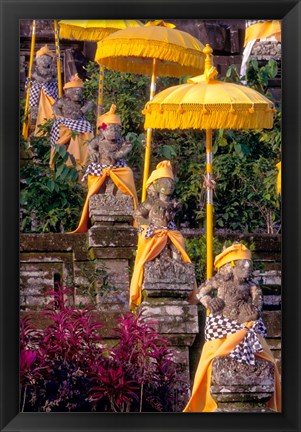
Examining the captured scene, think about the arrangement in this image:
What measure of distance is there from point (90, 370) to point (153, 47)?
2144mm

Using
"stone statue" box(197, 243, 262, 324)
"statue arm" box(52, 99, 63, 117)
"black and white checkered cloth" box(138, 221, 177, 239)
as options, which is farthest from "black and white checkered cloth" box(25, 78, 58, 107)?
"stone statue" box(197, 243, 262, 324)

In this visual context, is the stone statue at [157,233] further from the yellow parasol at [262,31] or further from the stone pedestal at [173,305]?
the yellow parasol at [262,31]

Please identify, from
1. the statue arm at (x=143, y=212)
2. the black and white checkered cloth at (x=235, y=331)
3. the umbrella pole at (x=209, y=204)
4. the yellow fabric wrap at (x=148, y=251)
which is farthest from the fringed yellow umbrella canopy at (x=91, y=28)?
the black and white checkered cloth at (x=235, y=331)

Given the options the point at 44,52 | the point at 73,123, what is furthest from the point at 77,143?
the point at 44,52

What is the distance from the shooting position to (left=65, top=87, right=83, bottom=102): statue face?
2167 centimetres

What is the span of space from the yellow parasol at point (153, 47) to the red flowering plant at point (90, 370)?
1150mm

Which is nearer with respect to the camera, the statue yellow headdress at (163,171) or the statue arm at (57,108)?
the statue yellow headdress at (163,171)

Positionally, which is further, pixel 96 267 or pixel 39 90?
pixel 39 90

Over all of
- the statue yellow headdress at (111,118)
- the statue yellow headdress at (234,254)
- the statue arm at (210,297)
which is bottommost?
the statue arm at (210,297)

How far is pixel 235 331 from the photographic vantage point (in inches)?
788

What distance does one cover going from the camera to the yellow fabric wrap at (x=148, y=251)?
67.4 ft

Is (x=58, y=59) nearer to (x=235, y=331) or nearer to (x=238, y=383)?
(x=235, y=331)

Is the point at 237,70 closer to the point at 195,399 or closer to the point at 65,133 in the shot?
the point at 65,133
